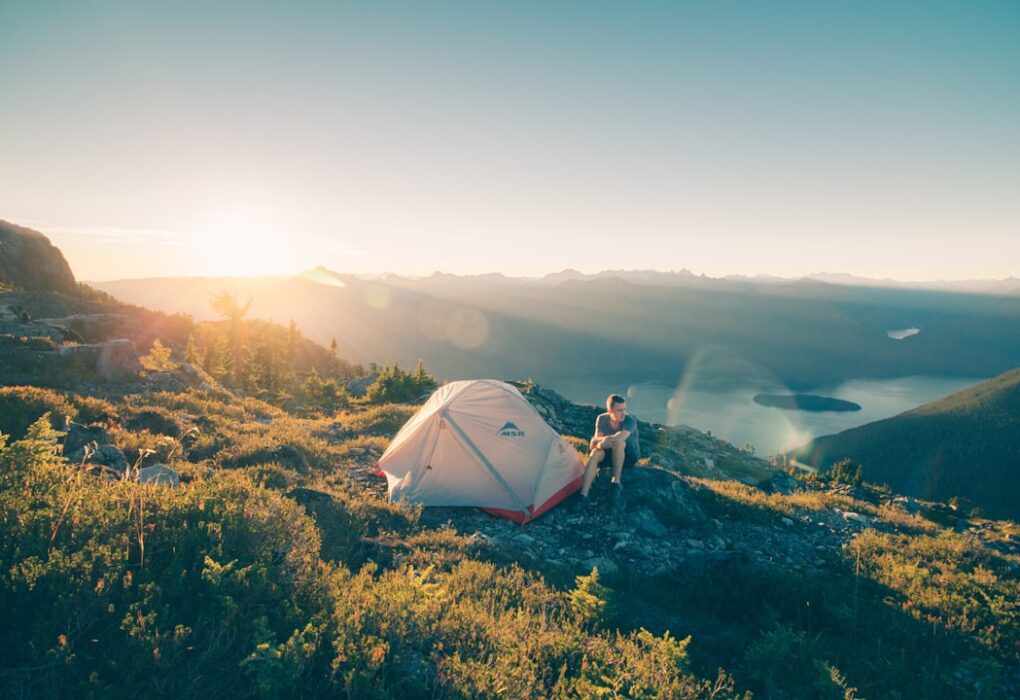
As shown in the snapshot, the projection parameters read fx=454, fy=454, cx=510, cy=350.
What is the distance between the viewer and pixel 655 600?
23.1ft

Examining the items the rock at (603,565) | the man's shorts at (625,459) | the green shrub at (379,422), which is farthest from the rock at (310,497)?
the green shrub at (379,422)

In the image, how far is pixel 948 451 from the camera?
106375 mm

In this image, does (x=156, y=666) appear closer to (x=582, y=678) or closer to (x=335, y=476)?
(x=582, y=678)

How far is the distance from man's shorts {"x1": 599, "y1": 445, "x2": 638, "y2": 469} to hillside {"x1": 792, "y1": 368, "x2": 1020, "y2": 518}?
107 m

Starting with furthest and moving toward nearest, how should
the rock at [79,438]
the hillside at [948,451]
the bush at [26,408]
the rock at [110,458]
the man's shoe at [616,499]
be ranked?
1. the hillside at [948,451]
2. the man's shoe at [616,499]
3. the bush at [26,408]
4. the rock at [79,438]
5. the rock at [110,458]

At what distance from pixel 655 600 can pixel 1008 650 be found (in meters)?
4.82

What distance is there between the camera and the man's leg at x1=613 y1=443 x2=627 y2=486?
10414 millimetres

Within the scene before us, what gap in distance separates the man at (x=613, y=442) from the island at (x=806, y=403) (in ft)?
607

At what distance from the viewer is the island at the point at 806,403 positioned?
16962cm

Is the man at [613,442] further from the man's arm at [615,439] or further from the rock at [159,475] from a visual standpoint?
the rock at [159,475]

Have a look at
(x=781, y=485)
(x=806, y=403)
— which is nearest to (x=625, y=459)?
(x=781, y=485)

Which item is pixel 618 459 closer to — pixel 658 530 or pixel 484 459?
pixel 658 530

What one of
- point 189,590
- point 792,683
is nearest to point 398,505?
point 189,590

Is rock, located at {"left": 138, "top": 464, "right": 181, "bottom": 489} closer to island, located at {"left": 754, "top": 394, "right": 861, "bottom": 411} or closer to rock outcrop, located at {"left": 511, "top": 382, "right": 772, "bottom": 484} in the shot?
rock outcrop, located at {"left": 511, "top": 382, "right": 772, "bottom": 484}
